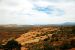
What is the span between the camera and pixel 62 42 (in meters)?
12.0

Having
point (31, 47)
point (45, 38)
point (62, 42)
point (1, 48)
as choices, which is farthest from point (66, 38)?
point (1, 48)

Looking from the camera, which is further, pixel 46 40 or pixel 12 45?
pixel 46 40

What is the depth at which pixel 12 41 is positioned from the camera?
1239cm

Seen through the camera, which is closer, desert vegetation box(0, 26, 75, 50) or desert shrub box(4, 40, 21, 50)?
desert vegetation box(0, 26, 75, 50)

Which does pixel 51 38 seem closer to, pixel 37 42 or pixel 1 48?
pixel 37 42

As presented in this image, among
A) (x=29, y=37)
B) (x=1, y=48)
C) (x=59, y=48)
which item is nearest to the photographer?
(x=59, y=48)

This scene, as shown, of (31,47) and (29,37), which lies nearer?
(31,47)

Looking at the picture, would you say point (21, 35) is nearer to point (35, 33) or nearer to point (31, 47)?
point (35, 33)

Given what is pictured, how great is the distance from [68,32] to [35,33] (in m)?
2.31

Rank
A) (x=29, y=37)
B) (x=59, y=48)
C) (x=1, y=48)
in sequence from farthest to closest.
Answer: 1. (x=29, y=37)
2. (x=1, y=48)
3. (x=59, y=48)

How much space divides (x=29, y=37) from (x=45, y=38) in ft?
4.50

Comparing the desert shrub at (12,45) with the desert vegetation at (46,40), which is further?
the desert shrub at (12,45)

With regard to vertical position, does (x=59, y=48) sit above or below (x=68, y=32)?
below

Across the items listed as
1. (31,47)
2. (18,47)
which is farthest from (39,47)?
(18,47)
